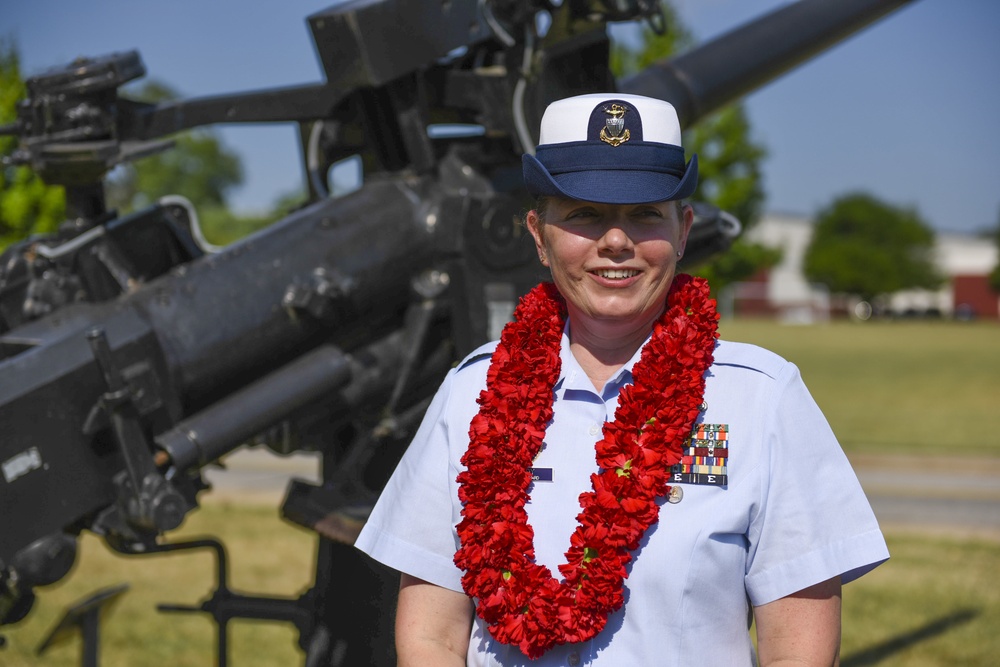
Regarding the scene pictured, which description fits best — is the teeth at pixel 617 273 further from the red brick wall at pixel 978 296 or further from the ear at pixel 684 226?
the red brick wall at pixel 978 296

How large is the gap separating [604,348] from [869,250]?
4387 inches

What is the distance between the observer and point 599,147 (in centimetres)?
223

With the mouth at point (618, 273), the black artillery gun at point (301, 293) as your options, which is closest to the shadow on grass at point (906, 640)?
the black artillery gun at point (301, 293)

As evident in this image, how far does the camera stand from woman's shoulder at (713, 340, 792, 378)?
7.10 feet

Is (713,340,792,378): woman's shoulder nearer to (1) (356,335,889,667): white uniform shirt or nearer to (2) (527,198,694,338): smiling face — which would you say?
(1) (356,335,889,667): white uniform shirt

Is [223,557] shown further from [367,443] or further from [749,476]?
[749,476]

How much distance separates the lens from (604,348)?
2.34 metres

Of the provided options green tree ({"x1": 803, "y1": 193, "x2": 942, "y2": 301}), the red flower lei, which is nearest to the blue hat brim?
the red flower lei

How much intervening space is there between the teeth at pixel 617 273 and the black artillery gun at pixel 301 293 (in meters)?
A: 1.66

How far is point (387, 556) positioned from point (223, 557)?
6.36 feet

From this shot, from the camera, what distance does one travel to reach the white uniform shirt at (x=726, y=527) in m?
2.07

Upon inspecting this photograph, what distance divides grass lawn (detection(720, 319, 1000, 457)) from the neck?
38.9 feet

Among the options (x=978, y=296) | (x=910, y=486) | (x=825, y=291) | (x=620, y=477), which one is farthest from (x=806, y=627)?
(x=825, y=291)

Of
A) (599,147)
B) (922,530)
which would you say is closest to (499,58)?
(599,147)
